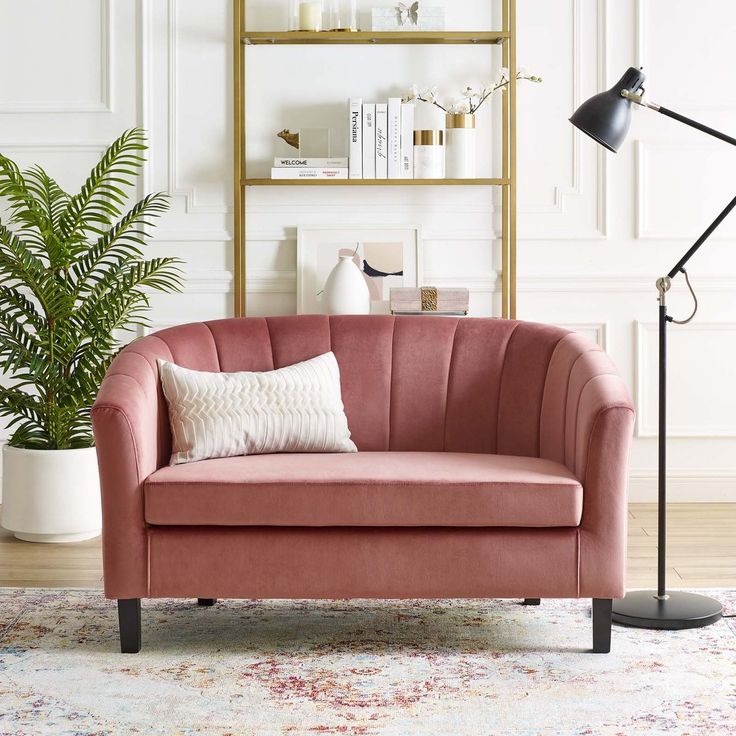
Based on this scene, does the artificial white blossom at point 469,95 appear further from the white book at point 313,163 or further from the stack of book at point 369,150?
the white book at point 313,163

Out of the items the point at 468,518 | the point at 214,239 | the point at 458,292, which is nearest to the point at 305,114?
the point at 214,239

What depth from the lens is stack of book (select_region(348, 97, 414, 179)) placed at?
12.6 feet

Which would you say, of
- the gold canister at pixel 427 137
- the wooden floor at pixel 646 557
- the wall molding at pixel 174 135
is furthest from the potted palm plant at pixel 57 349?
the gold canister at pixel 427 137

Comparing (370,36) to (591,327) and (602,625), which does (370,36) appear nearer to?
(591,327)

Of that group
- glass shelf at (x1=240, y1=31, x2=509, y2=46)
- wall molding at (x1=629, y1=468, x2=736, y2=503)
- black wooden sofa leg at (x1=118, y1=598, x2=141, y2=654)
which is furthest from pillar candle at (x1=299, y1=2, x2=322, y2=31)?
black wooden sofa leg at (x1=118, y1=598, x2=141, y2=654)

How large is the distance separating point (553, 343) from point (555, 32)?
1562 millimetres

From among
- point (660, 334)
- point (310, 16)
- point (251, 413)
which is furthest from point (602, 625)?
point (310, 16)

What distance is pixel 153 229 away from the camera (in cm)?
404

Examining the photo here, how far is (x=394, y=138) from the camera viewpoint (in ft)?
12.6

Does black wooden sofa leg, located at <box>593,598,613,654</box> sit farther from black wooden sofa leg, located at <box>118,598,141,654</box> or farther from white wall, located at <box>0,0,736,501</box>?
white wall, located at <box>0,0,736,501</box>

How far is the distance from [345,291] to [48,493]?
1.26m

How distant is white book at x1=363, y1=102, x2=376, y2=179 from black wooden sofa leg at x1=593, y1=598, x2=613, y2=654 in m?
1.94

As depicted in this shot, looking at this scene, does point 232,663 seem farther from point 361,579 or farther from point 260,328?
point 260,328

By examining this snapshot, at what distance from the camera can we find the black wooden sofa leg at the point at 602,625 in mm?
2518
